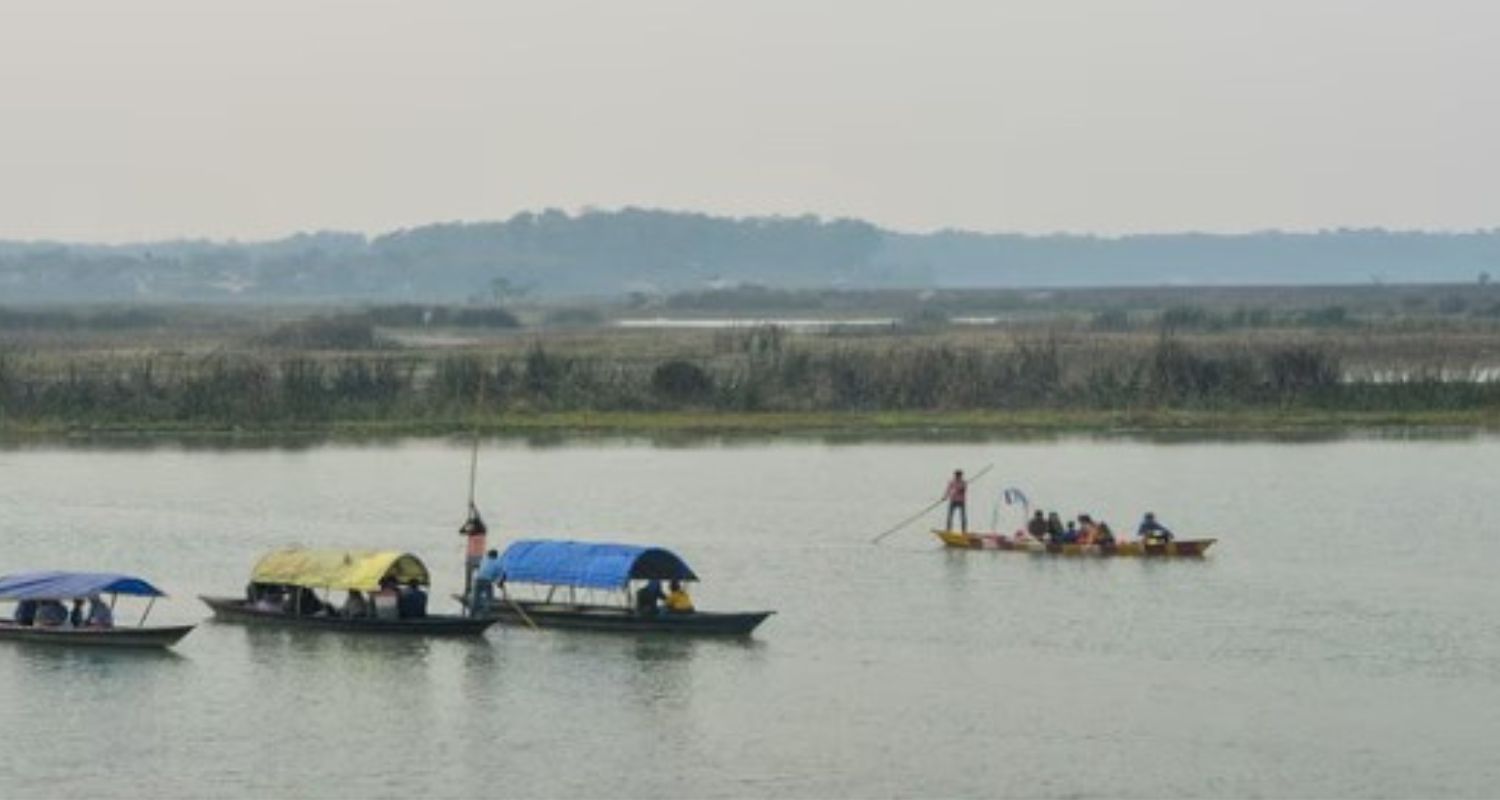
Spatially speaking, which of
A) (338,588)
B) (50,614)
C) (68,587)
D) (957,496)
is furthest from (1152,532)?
(50,614)

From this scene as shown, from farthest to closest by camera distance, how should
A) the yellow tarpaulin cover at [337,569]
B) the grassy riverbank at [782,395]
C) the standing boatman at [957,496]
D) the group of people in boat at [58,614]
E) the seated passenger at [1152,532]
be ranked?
the grassy riverbank at [782,395]
the standing boatman at [957,496]
the seated passenger at [1152,532]
the yellow tarpaulin cover at [337,569]
the group of people in boat at [58,614]

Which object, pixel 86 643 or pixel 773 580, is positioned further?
pixel 773 580

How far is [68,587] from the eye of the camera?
3616 centimetres

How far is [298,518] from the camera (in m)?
51.3

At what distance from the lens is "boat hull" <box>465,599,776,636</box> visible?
120ft

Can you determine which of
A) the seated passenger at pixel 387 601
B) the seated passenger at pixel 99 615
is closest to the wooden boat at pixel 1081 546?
the seated passenger at pixel 387 601

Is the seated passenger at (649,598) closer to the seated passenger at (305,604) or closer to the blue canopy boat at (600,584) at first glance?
the blue canopy boat at (600,584)

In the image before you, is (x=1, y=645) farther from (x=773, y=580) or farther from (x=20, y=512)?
(x=20, y=512)

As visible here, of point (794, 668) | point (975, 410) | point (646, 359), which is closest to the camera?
point (794, 668)

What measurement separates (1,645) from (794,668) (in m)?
10.5

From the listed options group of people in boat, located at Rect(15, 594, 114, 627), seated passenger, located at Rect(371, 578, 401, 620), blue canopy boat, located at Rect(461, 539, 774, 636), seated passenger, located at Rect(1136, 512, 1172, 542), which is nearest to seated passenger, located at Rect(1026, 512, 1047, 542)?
seated passenger, located at Rect(1136, 512, 1172, 542)

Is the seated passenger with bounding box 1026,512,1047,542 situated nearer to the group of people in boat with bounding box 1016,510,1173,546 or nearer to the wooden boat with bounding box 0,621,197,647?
the group of people in boat with bounding box 1016,510,1173,546

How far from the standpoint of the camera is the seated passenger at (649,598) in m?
36.9

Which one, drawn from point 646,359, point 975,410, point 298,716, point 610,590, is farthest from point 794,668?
point 646,359
